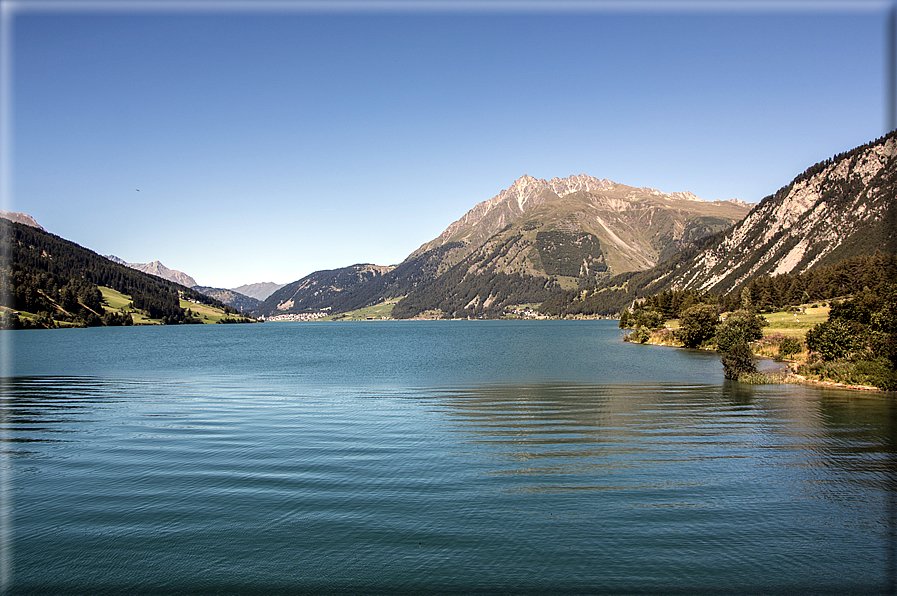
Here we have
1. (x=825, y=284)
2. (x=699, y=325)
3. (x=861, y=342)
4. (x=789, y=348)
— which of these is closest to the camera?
(x=861, y=342)

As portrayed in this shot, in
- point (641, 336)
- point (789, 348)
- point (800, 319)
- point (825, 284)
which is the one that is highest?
point (825, 284)

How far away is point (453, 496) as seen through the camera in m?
18.2

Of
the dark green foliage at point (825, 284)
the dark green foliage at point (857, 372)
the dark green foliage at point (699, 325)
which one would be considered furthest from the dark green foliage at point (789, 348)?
the dark green foliage at point (825, 284)

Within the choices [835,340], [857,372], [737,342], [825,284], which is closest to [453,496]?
[857,372]

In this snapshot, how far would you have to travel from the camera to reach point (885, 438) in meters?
26.2

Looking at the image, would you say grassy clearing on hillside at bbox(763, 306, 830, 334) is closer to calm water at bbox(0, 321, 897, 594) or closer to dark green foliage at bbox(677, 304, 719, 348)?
dark green foliage at bbox(677, 304, 719, 348)

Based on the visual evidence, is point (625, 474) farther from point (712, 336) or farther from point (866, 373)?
point (712, 336)

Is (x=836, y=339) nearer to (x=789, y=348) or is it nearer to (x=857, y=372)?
(x=857, y=372)

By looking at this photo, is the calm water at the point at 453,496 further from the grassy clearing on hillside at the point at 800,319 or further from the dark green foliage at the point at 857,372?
the grassy clearing on hillside at the point at 800,319

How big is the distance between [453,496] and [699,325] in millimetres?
90776

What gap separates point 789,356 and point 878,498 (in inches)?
2079

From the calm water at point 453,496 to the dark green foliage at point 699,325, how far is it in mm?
59324

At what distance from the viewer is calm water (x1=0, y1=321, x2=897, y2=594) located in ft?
43.0

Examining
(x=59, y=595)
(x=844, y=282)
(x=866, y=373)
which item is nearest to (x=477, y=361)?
(x=866, y=373)
